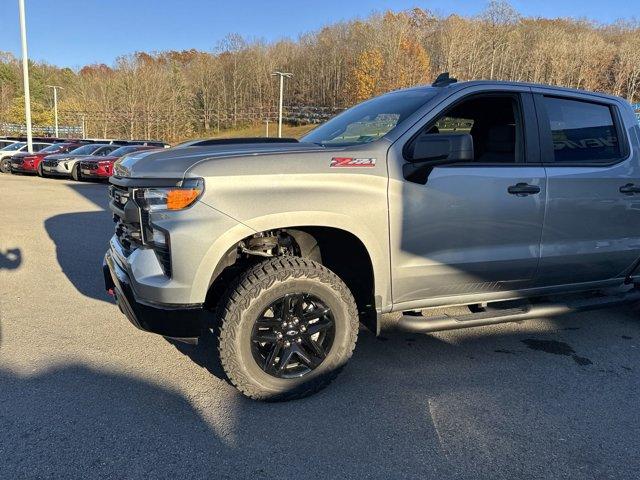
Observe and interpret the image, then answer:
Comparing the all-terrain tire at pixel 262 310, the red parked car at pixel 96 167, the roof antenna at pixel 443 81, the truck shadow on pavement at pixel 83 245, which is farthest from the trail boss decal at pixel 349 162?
the red parked car at pixel 96 167

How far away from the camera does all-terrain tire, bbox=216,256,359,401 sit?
2889 millimetres

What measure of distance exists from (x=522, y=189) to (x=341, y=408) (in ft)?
6.20

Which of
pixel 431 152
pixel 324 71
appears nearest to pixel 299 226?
pixel 431 152

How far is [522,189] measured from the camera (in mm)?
3418

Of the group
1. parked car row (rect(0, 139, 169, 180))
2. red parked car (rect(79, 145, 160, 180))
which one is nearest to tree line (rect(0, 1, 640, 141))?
parked car row (rect(0, 139, 169, 180))

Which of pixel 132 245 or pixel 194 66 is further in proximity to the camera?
pixel 194 66

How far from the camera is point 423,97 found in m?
3.48

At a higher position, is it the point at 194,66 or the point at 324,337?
the point at 194,66

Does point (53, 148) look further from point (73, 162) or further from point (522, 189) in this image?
point (522, 189)

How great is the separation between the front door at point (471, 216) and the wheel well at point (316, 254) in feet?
0.68

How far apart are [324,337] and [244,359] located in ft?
1.73

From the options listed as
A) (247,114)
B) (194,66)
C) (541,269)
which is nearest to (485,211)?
(541,269)

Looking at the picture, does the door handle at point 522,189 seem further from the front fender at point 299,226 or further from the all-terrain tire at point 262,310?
the all-terrain tire at point 262,310

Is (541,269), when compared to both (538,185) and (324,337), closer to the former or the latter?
(538,185)
